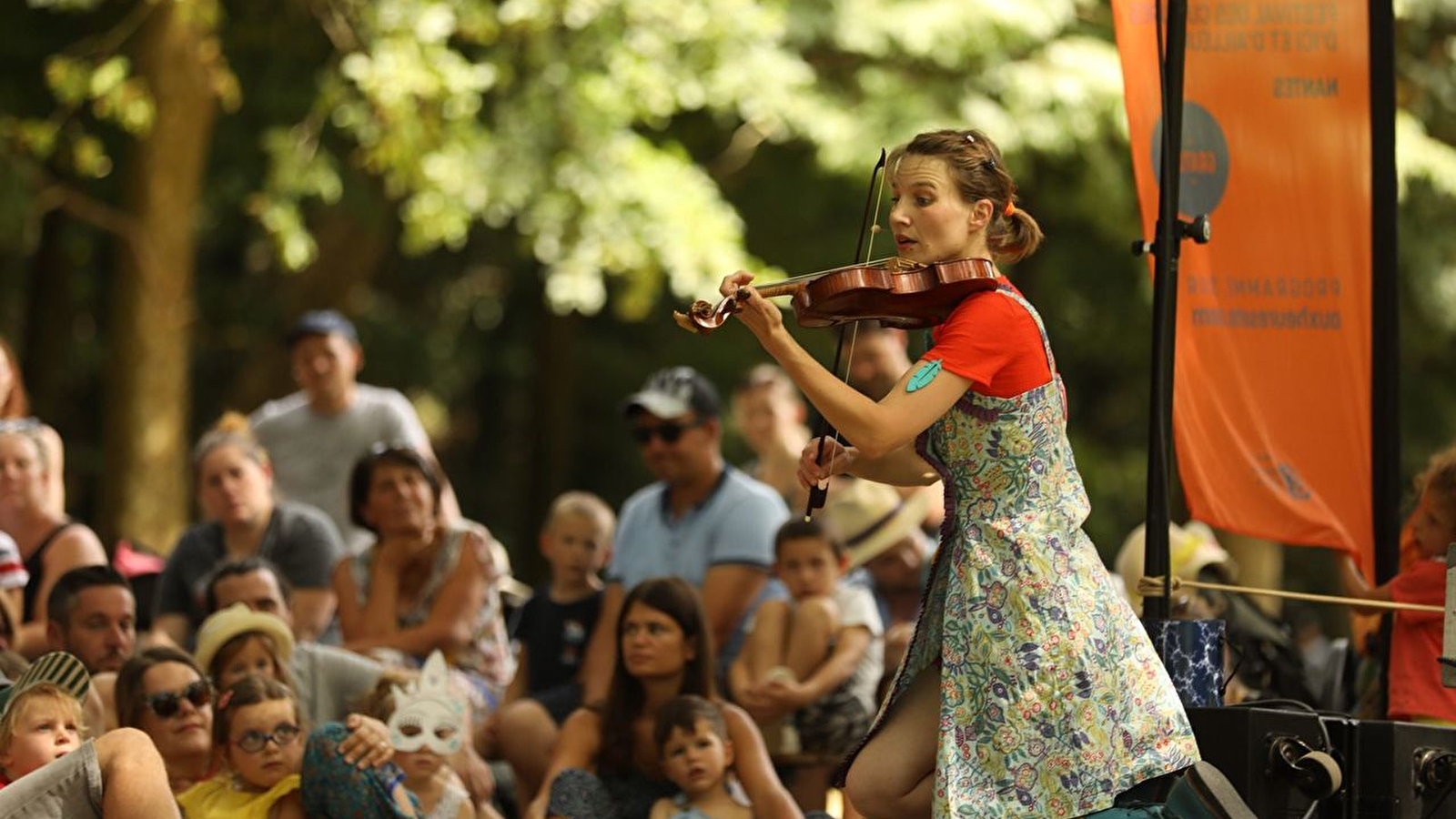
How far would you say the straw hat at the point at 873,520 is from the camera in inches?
292

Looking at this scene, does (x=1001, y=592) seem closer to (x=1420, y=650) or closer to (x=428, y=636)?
(x=1420, y=650)

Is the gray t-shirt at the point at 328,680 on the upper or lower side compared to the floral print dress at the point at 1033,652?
lower

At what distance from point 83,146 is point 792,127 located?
4.02 m

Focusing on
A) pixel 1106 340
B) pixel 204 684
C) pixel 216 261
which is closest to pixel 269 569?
pixel 204 684

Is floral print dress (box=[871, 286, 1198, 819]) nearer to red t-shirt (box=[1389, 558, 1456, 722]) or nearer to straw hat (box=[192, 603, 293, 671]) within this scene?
red t-shirt (box=[1389, 558, 1456, 722])

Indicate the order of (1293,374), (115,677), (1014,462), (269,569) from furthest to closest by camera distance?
(269,569) < (115,677) < (1293,374) < (1014,462)

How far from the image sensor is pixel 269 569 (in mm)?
6871

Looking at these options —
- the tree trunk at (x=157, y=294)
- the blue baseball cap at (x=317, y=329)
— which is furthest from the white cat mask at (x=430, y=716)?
the tree trunk at (x=157, y=294)

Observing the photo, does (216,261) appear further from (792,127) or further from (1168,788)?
(1168,788)

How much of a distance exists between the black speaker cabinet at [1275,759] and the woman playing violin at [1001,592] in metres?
0.53

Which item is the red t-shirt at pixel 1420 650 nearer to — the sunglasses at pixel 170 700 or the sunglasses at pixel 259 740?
the sunglasses at pixel 259 740

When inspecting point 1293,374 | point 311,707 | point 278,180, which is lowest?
point 311,707

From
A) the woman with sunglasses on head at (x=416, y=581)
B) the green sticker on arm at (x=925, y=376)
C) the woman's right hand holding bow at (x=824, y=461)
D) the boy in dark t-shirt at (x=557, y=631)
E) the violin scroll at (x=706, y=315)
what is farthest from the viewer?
the woman with sunglasses on head at (x=416, y=581)

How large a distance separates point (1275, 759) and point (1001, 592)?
38.3 inches
